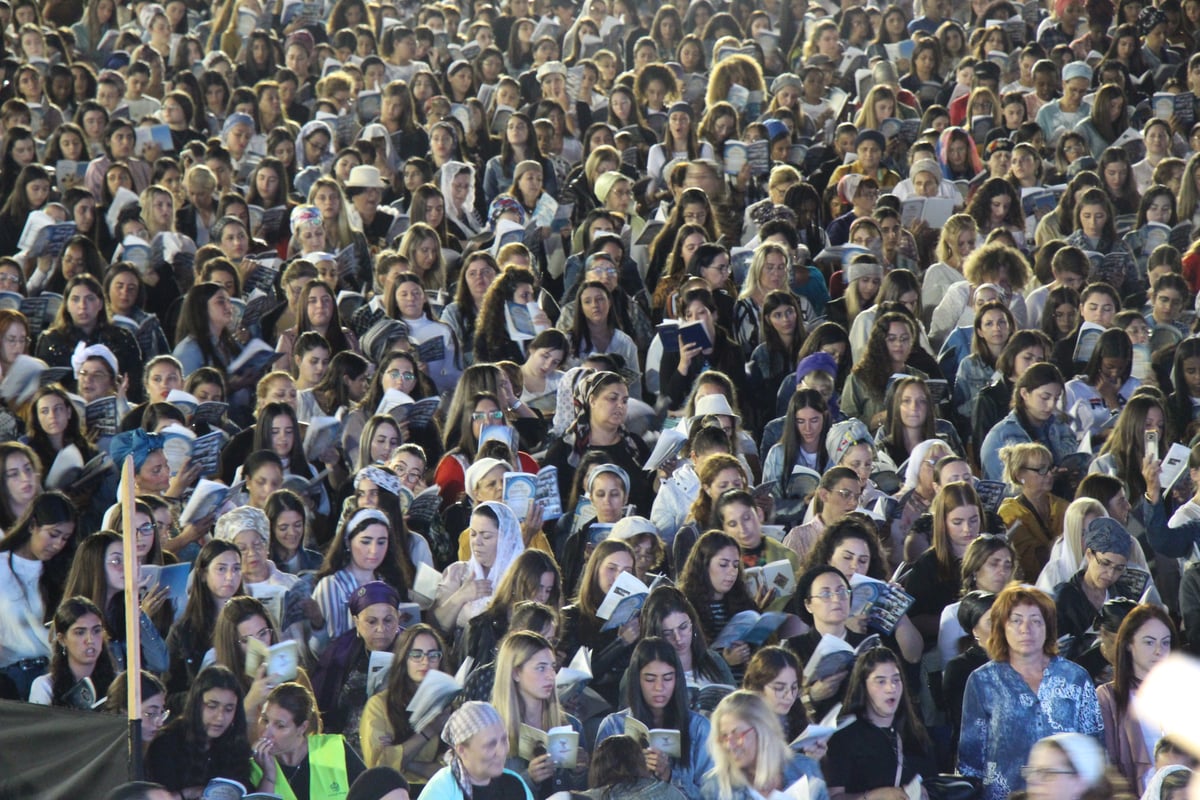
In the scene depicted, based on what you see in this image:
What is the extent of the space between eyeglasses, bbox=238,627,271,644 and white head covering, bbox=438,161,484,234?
5.59 m

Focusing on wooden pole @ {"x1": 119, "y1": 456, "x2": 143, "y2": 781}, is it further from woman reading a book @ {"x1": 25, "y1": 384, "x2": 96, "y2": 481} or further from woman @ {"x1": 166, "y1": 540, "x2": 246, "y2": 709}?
woman reading a book @ {"x1": 25, "y1": 384, "x2": 96, "y2": 481}

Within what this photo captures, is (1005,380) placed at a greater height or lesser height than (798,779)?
greater

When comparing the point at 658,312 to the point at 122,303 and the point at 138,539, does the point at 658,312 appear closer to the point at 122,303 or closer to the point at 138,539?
the point at 122,303

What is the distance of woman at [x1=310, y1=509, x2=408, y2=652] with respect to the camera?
8.05 meters

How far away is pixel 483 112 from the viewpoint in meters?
14.2

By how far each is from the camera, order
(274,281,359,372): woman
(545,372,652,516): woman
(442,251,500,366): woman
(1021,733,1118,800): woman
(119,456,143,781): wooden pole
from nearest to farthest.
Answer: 1. (1021,733,1118,800): woman
2. (119,456,143,781): wooden pole
3. (545,372,652,516): woman
4. (274,281,359,372): woman
5. (442,251,500,366): woman

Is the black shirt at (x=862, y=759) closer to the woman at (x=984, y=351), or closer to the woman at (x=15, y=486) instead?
the woman at (x=984, y=351)

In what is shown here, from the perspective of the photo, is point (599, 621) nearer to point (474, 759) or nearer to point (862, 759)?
point (862, 759)

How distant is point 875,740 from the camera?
721cm

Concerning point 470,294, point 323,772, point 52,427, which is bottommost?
point 323,772

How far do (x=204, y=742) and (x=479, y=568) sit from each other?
1686 millimetres

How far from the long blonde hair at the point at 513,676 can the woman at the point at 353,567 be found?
109 cm

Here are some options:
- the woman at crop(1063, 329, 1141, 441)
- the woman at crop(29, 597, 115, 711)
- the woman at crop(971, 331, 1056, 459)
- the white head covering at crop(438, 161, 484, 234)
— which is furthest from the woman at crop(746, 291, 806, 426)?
the woman at crop(29, 597, 115, 711)

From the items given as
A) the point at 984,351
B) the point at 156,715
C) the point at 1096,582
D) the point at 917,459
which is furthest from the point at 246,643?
the point at 984,351
